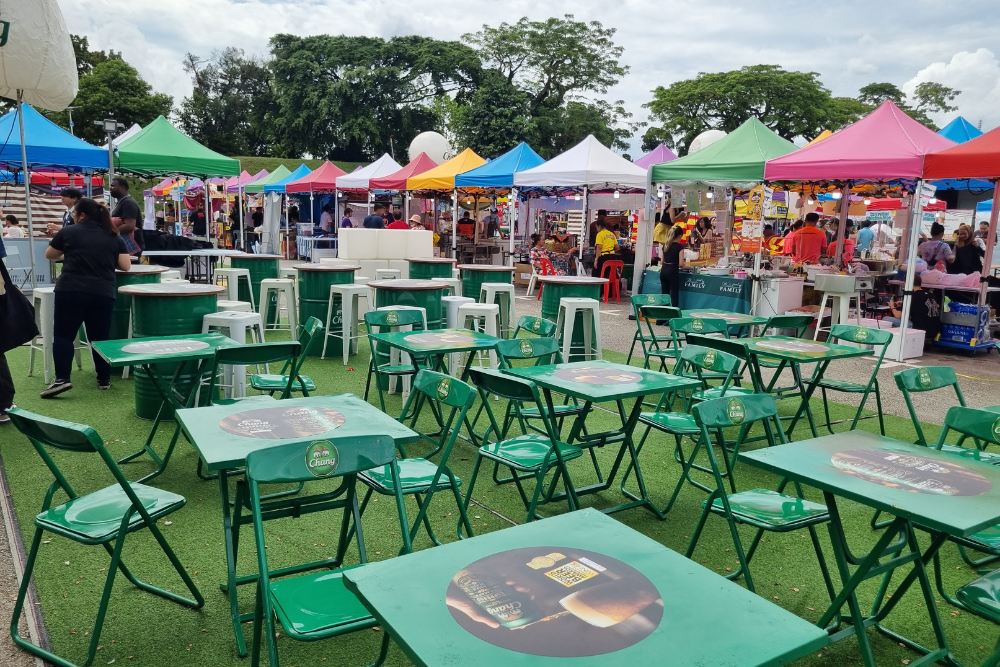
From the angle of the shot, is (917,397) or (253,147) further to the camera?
(253,147)

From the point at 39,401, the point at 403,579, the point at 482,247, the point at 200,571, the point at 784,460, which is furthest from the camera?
the point at 482,247

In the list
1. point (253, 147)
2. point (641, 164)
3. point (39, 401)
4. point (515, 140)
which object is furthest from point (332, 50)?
point (39, 401)

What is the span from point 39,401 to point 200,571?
346cm

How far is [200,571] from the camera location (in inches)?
126

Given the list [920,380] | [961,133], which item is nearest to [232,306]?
[920,380]

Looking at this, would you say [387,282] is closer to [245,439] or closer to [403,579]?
[245,439]

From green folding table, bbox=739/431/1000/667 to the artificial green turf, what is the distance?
1.19ft

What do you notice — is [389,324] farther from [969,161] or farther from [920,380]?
[969,161]

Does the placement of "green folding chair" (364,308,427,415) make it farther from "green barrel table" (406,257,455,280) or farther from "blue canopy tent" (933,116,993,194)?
"blue canopy tent" (933,116,993,194)

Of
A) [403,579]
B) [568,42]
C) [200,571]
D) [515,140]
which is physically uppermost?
[568,42]

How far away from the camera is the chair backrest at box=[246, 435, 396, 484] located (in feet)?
7.22

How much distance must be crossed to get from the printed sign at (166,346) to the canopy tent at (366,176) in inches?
515

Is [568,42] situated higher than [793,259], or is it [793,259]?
[568,42]

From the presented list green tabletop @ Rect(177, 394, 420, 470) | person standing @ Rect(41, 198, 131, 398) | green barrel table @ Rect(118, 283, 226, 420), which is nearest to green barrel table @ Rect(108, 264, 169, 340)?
person standing @ Rect(41, 198, 131, 398)
